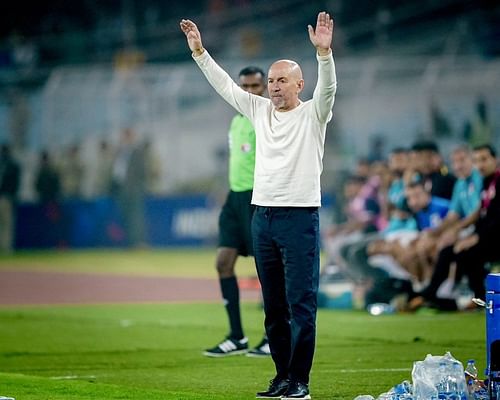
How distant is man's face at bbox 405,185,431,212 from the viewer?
1638cm

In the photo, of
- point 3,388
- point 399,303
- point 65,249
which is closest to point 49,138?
point 65,249

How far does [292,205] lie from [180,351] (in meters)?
3.96

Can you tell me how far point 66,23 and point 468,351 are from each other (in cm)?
2524

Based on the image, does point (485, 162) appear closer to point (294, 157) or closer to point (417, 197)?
point (417, 197)

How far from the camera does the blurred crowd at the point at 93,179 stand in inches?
1185

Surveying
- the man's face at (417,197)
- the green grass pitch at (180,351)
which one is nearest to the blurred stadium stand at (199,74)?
the man's face at (417,197)

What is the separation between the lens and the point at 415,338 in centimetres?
1238

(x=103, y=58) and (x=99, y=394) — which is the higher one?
(x=103, y=58)

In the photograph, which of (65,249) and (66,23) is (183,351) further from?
(66,23)

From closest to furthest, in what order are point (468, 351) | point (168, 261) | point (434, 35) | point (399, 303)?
point (468, 351)
point (399, 303)
point (168, 261)
point (434, 35)

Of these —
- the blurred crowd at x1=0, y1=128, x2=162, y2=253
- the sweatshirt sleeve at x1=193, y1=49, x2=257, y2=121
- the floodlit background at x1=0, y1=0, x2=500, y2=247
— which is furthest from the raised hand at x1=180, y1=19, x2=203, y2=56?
the blurred crowd at x1=0, y1=128, x2=162, y2=253

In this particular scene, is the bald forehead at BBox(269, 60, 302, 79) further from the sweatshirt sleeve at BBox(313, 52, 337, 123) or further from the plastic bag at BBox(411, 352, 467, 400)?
the plastic bag at BBox(411, 352, 467, 400)

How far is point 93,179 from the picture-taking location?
1224 inches

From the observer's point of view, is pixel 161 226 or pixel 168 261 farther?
pixel 161 226
